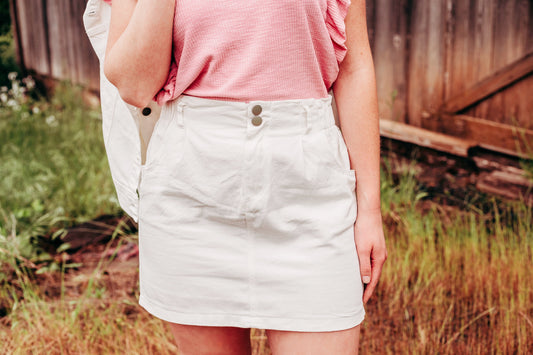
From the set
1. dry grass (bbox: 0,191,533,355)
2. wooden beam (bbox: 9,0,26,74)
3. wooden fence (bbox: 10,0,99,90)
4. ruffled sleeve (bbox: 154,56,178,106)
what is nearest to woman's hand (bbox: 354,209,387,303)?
ruffled sleeve (bbox: 154,56,178,106)

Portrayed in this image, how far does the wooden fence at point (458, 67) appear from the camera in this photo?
12.3 ft

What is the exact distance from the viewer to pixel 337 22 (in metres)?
1.41

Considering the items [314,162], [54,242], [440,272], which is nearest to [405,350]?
[440,272]

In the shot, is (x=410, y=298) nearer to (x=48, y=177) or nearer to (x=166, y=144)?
(x=166, y=144)

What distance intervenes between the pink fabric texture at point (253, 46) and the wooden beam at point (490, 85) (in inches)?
104

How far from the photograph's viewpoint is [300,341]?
1.39 m

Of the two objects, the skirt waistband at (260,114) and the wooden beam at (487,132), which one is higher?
the skirt waistband at (260,114)

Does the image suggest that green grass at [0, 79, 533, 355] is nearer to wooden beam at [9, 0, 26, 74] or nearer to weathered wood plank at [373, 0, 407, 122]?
weathered wood plank at [373, 0, 407, 122]

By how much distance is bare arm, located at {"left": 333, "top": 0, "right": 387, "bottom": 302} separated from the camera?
1451 millimetres

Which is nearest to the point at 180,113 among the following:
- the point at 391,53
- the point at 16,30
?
the point at 391,53

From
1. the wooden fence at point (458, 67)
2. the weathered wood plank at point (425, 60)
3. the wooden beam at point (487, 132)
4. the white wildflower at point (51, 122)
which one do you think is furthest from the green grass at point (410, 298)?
the white wildflower at point (51, 122)

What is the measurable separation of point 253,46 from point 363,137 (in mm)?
321

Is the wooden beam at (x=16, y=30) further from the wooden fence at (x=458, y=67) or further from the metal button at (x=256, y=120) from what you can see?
the metal button at (x=256, y=120)

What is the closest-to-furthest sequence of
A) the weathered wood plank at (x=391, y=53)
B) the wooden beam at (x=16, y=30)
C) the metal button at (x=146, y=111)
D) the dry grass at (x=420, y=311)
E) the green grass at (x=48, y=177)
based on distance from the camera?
the metal button at (x=146, y=111), the dry grass at (x=420, y=311), the green grass at (x=48, y=177), the weathered wood plank at (x=391, y=53), the wooden beam at (x=16, y=30)
